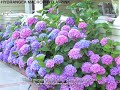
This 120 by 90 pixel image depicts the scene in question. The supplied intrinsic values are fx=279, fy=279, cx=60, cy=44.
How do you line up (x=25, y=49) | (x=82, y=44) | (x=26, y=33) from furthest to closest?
(x=26, y=33)
(x=25, y=49)
(x=82, y=44)

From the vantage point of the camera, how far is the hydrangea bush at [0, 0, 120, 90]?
145 inches

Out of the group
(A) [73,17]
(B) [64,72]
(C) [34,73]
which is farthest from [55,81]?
(A) [73,17]

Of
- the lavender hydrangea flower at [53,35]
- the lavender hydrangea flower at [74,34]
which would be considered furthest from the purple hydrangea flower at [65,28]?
the lavender hydrangea flower at [74,34]

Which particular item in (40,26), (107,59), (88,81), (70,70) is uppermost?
(40,26)

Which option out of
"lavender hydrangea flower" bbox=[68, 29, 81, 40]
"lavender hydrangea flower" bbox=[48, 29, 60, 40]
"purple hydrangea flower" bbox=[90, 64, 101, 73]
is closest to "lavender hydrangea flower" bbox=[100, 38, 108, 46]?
"lavender hydrangea flower" bbox=[68, 29, 81, 40]

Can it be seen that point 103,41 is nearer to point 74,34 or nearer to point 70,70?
point 74,34

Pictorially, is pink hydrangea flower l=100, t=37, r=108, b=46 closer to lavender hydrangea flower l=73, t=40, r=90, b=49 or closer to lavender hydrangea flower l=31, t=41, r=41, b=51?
lavender hydrangea flower l=73, t=40, r=90, b=49

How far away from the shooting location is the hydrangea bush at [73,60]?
12.1ft

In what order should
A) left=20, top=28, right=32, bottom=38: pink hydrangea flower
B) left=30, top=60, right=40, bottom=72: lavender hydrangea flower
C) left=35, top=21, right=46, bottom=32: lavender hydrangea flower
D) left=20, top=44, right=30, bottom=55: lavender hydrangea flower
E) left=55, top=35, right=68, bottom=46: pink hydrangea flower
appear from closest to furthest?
left=55, top=35, right=68, bottom=46: pink hydrangea flower → left=30, top=60, right=40, bottom=72: lavender hydrangea flower → left=20, top=44, right=30, bottom=55: lavender hydrangea flower → left=35, top=21, right=46, bottom=32: lavender hydrangea flower → left=20, top=28, right=32, bottom=38: pink hydrangea flower

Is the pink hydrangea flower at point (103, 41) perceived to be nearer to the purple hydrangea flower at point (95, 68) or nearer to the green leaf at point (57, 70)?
the purple hydrangea flower at point (95, 68)

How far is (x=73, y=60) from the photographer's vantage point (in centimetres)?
388

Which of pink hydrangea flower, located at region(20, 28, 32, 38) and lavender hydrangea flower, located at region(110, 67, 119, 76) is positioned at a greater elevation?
pink hydrangea flower, located at region(20, 28, 32, 38)

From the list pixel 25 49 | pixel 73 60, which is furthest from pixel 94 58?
pixel 25 49

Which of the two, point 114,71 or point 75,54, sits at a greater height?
point 75,54
